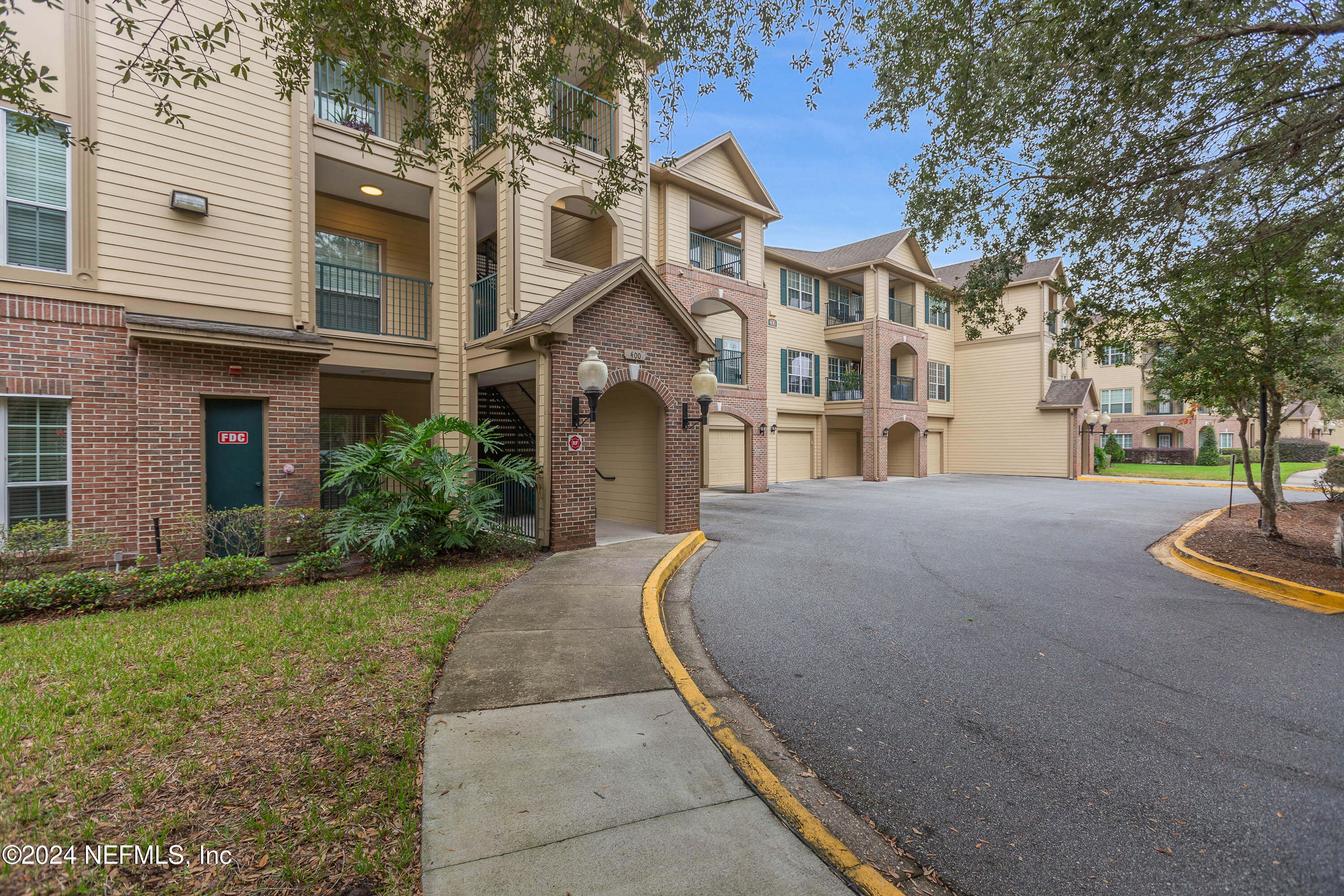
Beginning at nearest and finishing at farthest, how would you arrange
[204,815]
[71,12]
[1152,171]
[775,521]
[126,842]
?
[126,842] → [204,815] → [1152,171] → [71,12] → [775,521]

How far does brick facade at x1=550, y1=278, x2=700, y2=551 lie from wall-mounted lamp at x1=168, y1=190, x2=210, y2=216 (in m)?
5.26

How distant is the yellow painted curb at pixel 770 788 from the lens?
238 cm

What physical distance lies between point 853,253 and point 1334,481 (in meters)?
17.0

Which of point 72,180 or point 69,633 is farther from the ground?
point 72,180

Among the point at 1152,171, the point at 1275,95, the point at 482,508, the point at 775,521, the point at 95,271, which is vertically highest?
the point at 1275,95

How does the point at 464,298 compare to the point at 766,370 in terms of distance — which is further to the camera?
the point at 766,370

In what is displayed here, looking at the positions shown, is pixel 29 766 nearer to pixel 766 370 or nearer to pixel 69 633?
pixel 69 633

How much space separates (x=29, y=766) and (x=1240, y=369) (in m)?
13.1

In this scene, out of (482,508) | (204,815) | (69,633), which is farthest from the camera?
(482,508)

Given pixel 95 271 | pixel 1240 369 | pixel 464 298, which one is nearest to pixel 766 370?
pixel 464 298

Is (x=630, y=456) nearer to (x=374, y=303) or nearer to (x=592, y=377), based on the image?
(x=592, y=377)

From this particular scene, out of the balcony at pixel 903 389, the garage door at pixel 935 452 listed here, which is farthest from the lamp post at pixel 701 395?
the garage door at pixel 935 452

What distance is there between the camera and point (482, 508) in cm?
812

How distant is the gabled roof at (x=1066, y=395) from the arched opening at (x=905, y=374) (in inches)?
234
